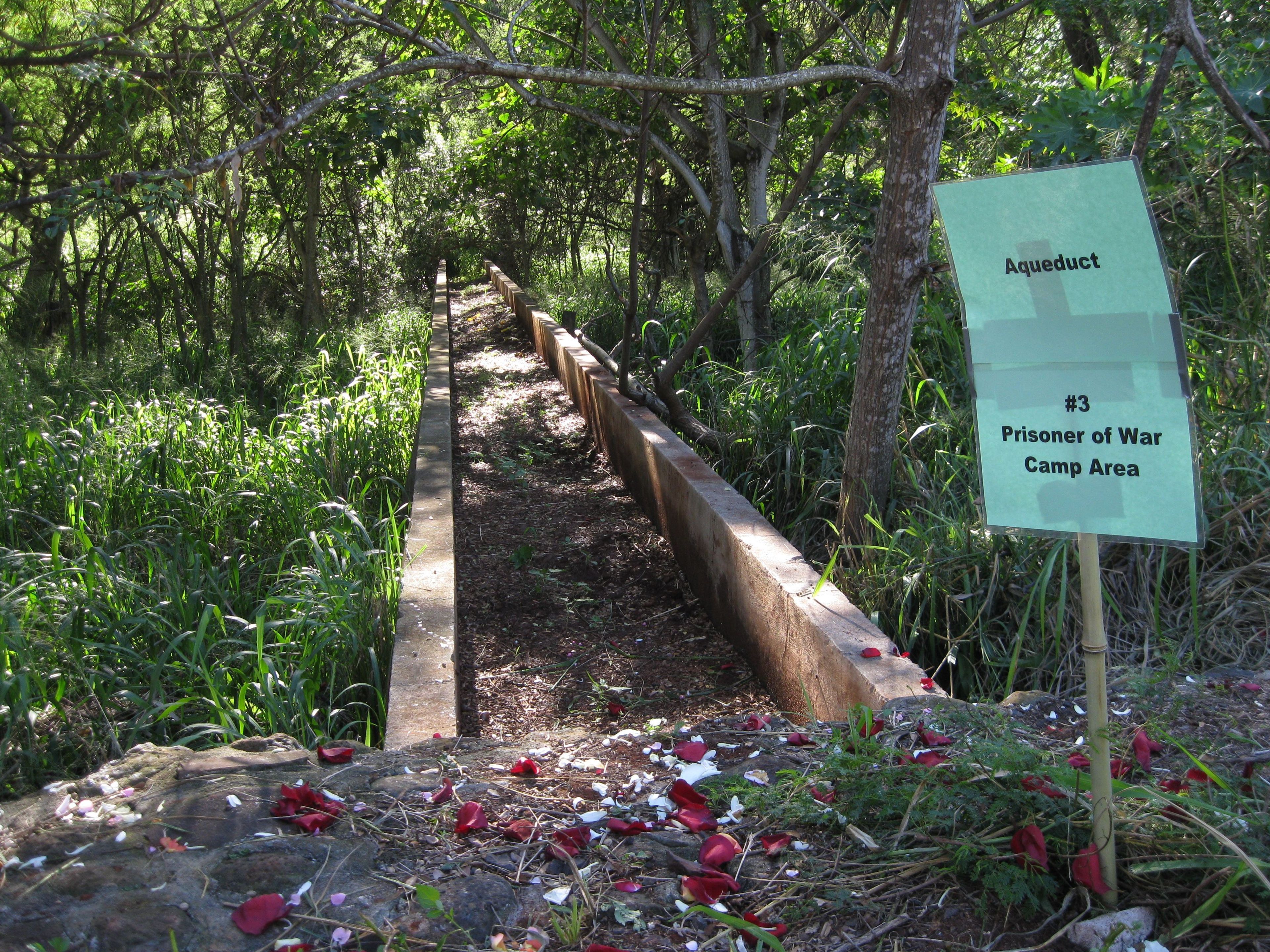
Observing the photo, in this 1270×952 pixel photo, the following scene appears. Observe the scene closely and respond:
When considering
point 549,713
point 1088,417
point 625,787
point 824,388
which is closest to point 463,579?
point 549,713

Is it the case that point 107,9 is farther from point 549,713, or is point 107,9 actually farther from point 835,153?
point 549,713

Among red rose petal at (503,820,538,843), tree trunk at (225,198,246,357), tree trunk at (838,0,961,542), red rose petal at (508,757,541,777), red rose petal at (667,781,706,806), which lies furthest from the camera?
tree trunk at (225,198,246,357)

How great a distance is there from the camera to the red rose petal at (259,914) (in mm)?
1773

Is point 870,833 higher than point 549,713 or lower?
higher

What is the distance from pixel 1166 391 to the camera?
1793 mm

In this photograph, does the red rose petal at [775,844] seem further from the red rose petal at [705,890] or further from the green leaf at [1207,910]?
the green leaf at [1207,910]

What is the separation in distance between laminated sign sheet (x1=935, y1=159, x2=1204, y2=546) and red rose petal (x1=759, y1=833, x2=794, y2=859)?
Answer: 764 mm

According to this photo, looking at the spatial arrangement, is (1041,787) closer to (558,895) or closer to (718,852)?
(718,852)

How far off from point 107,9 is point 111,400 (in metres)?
3.89

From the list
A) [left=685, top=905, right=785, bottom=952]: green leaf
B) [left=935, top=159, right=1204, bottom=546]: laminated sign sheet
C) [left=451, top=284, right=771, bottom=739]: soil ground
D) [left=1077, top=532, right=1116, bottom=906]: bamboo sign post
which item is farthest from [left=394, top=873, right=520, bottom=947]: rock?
[left=451, top=284, right=771, bottom=739]: soil ground

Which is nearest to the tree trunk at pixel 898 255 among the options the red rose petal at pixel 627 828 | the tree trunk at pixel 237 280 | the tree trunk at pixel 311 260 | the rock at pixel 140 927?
the red rose petal at pixel 627 828

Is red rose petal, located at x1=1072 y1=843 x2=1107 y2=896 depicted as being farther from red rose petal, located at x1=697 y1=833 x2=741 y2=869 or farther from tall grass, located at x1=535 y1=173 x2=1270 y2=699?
tall grass, located at x1=535 y1=173 x2=1270 y2=699

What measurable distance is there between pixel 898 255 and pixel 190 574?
327 centimetres

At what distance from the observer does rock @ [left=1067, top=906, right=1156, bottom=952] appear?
1.72 meters
